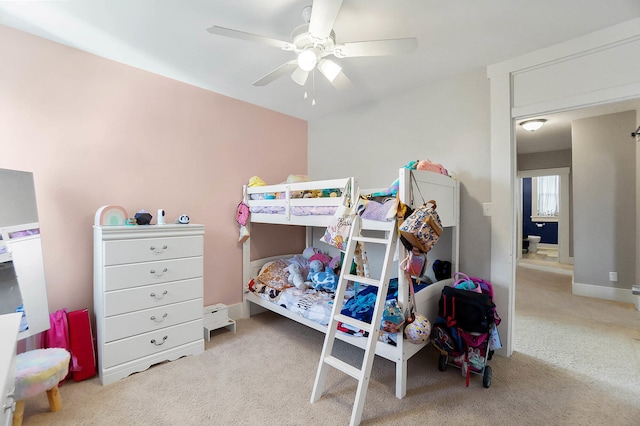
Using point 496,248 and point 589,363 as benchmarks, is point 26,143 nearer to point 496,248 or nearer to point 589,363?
point 496,248

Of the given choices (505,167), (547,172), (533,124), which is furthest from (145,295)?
(547,172)

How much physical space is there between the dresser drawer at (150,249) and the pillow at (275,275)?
0.91m

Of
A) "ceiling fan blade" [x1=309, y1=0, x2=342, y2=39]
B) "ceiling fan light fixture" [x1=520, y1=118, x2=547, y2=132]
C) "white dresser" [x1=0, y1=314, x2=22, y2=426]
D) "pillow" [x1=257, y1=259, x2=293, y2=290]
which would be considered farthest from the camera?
"ceiling fan light fixture" [x1=520, y1=118, x2=547, y2=132]

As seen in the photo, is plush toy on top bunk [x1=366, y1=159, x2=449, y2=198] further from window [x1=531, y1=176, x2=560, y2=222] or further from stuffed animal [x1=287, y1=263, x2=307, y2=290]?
window [x1=531, y1=176, x2=560, y2=222]

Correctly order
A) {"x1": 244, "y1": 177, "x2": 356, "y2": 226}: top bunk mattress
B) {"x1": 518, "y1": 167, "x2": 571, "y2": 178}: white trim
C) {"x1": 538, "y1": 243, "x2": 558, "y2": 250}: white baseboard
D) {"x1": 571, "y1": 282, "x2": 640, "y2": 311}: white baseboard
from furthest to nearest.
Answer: {"x1": 538, "y1": 243, "x2": 558, "y2": 250}: white baseboard < {"x1": 518, "y1": 167, "x2": 571, "y2": 178}: white trim < {"x1": 571, "y1": 282, "x2": 640, "y2": 311}: white baseboard < {"x1": 244, "y1": 177, "x2": 356, "y2": 226}: top bunk mattress

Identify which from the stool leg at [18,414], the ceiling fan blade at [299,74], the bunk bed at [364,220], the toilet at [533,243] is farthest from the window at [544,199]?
the stool leg at [18,414]

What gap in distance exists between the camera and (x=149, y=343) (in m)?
2.28

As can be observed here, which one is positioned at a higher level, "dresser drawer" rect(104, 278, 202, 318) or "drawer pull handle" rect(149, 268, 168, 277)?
"drawer pull handle" rect(149, 268, 168, 277)

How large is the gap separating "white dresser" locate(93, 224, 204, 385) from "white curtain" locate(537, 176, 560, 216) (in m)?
9.92

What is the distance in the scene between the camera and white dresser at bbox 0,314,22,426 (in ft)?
2.45

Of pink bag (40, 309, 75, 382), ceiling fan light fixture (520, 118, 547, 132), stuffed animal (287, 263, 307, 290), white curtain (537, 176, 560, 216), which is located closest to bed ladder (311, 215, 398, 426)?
stuffed animal (287, 263, 307, 290)

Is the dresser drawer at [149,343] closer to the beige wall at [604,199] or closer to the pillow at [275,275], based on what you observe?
the pillow at [275,275]

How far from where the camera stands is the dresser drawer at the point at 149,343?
6.92 ft

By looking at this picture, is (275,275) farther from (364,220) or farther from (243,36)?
(243,36)
